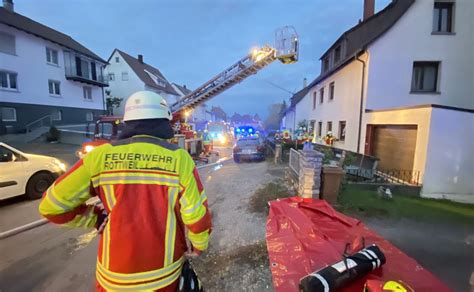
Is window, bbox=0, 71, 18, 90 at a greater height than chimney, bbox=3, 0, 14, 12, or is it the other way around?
chimney, bbox=3, 0, 14, 12

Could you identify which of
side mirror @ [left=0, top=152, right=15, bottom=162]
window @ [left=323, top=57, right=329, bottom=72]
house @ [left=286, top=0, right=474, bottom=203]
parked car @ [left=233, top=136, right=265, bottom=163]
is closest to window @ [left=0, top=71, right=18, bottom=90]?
side mirror @ [left=0, top=152, right=15, bottom=162]

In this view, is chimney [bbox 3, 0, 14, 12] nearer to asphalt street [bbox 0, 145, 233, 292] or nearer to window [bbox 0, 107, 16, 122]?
window [bbox 0, 107, 16, 122]

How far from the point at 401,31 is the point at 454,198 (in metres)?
7.24

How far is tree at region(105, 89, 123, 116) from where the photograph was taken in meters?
28.1

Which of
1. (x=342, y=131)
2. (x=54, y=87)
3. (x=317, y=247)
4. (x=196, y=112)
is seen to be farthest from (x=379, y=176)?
(x=196, y=112)

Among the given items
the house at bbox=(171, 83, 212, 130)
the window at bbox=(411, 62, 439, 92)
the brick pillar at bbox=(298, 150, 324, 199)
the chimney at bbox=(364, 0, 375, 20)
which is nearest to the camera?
the brick pillar at bbox=(298, 150, 324, 199)

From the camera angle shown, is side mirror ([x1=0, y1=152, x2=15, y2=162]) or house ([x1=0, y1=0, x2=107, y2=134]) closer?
side mirror ([x1=0, y1=152, x2=15, y2=162])

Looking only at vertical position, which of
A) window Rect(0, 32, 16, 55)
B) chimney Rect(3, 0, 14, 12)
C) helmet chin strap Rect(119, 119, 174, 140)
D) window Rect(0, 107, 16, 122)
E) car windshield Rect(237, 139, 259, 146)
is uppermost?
chimney Rect(3, 0, 14, 12)

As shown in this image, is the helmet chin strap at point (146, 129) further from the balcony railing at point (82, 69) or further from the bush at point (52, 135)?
the balcony railing at point (82, 69)

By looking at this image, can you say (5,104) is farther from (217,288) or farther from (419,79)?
(419,79)

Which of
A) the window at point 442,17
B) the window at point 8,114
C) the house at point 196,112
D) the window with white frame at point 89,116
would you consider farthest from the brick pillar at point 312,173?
the house at point 196,112

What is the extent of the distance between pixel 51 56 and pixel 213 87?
16.4m

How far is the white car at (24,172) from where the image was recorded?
5512mm

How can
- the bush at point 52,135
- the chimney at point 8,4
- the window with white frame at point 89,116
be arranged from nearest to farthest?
the bush at point 52,135 → the chimney at point 8,4 → the window with white frame at point 89,116
